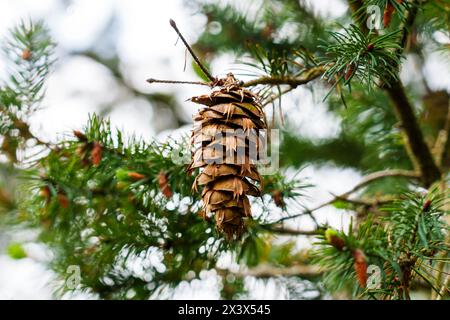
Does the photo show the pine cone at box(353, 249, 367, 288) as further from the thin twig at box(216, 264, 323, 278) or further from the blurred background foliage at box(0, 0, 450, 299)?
the thin twig at box(216, 264, 323, 278)

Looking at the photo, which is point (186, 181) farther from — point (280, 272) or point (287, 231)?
point (280, 272)

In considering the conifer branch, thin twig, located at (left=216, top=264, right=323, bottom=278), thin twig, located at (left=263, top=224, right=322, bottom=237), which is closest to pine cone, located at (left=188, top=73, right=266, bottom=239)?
Result: the conifer branch

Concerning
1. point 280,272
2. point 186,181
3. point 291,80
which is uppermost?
point 291,80

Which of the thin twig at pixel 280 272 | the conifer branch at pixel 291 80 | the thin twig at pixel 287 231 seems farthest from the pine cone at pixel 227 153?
the thin twig at pixel 280 272

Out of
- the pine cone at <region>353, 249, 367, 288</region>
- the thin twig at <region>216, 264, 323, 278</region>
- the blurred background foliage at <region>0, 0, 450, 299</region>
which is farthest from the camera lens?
the thin twig at <region>216, 264, 323, 278</region>

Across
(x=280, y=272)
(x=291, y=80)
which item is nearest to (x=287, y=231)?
(x=280, y=272)

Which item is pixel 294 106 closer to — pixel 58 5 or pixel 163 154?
pixel 163 154

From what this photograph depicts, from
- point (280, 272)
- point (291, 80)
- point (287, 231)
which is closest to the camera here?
point (291, 80)

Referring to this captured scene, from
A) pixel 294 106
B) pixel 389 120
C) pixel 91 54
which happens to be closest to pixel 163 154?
pixel 294 106

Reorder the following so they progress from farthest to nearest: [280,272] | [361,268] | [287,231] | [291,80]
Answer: [280,272] → [287,231] → [291,80] → [361,268]
